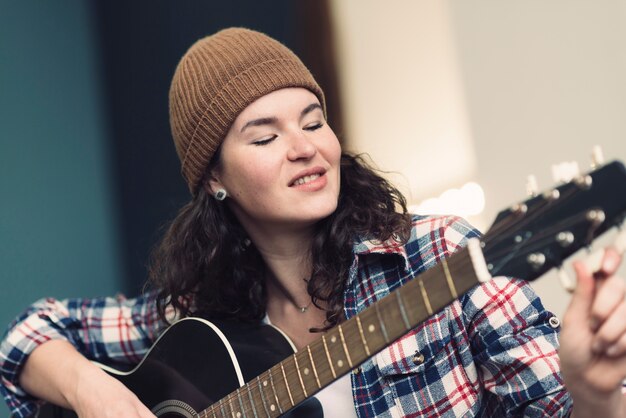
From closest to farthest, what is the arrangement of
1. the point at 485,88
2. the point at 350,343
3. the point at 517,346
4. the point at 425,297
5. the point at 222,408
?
the point at 425,297, the point at 350,343, the point at 517,346, the point at 222,408, the point at 485,88

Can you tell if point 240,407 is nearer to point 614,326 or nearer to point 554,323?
point 554,323

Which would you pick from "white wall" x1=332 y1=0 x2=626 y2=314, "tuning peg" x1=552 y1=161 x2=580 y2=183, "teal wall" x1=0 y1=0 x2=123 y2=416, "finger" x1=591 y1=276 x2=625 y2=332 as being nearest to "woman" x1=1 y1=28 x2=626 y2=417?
"finger" x1=591 y1=276 x2=625 y2=332

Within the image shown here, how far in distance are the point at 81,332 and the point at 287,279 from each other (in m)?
0.51

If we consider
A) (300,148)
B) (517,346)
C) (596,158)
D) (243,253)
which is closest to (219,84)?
(300,148)

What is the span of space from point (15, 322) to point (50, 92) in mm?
1101

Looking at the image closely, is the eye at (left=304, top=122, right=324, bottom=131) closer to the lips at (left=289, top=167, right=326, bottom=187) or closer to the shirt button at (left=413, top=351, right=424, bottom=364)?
the lips at (left=289, top=167, right=326, bottom=187)

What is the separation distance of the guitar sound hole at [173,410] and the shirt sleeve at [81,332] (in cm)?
31

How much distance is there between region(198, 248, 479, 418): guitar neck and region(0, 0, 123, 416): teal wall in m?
1.27

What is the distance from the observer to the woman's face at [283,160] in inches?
52.8

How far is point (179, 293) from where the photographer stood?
62.5 inches

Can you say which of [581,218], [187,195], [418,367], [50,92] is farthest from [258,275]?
[50,92]

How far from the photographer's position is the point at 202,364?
4.34ft

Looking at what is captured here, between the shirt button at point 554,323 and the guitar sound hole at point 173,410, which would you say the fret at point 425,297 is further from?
the guitar sound hole at point 173,410

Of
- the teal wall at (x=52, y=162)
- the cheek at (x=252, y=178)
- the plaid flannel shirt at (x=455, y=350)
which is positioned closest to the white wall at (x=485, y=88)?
the teal wall at (x=52, y=162)
